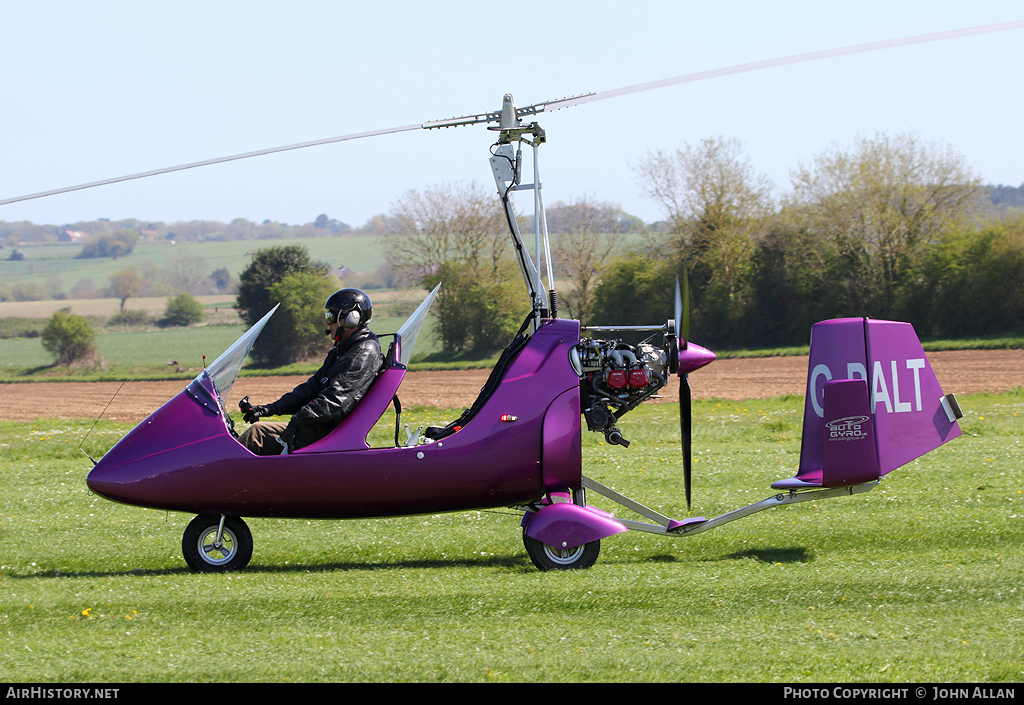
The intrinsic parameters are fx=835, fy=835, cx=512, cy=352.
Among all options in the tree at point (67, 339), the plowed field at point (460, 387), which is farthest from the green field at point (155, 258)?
the plowed field at point (460, 387)

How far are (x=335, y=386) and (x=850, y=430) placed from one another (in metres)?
3.68

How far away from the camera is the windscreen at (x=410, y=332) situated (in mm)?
6176

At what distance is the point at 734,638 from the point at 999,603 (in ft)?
5.61

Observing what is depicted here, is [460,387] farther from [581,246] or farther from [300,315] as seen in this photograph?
[300,315]

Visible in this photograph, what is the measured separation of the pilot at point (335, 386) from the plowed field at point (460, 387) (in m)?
12.8

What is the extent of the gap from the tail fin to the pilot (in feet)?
10.4

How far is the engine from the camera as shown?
19.5 ft

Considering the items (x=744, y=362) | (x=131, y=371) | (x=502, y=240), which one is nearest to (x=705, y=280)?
(x=744, y=362)

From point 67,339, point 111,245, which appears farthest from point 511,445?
point 111,245

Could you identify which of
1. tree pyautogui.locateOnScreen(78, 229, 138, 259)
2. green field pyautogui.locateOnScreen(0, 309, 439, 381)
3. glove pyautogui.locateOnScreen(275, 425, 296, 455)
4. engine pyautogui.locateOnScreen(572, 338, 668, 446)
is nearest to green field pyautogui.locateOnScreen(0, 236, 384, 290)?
tree pyautogui.locateOnScreen(78, 229, 138, 259)

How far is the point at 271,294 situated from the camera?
1341 inches

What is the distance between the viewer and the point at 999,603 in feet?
15.7

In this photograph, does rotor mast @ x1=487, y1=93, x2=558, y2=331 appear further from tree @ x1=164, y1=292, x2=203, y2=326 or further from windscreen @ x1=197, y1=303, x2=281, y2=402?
tree @ x1=164, y1=292, x2=203, y2=326
